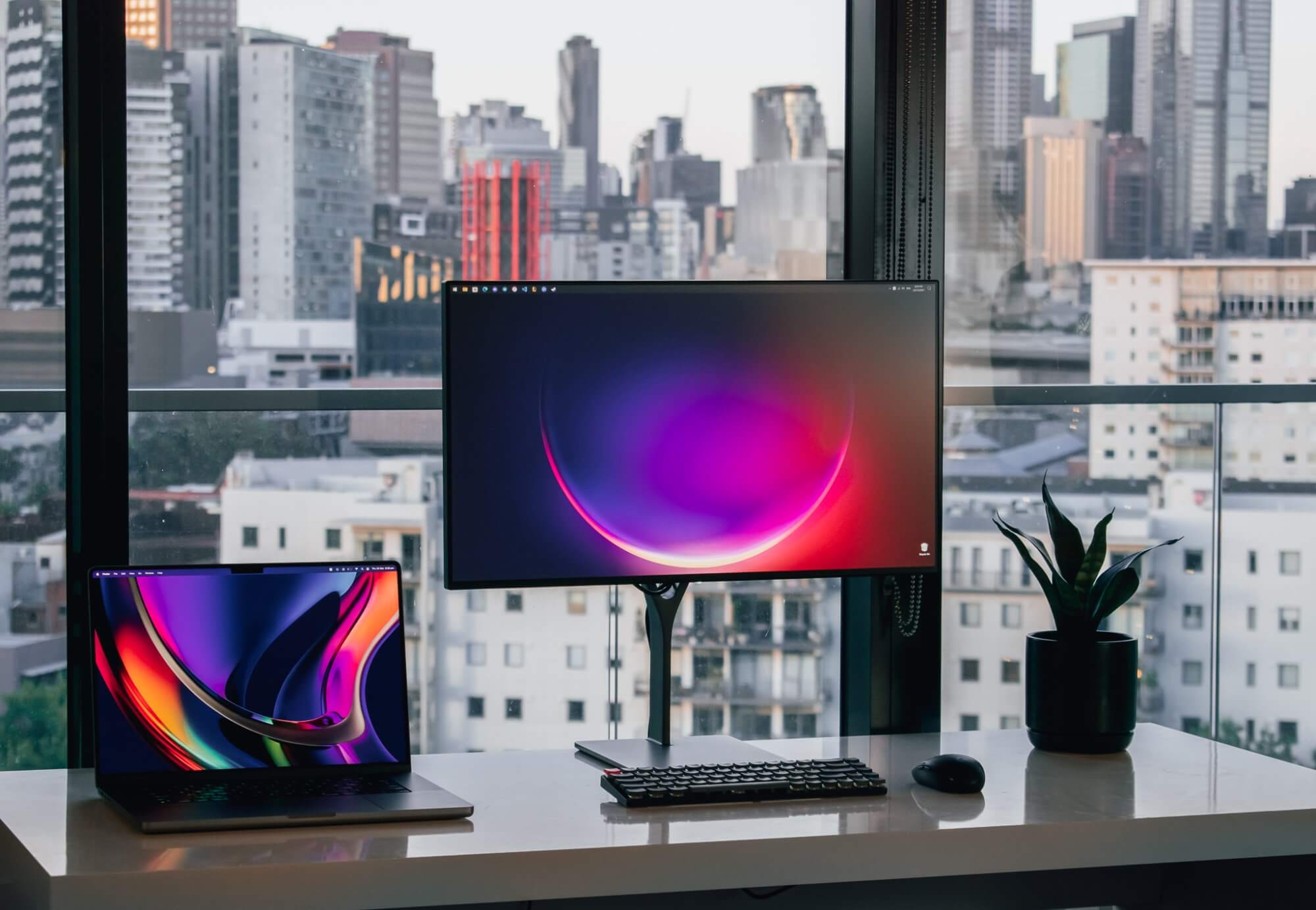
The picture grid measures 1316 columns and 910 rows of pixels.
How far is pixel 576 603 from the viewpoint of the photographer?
2.80 meters

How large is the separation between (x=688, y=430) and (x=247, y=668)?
58cm

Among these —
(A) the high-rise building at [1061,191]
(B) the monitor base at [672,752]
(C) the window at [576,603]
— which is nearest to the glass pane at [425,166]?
(A) the high-rise building at [1061,191]

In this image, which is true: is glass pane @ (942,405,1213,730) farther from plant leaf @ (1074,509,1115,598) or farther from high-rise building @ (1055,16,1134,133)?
plant leaf @ (1074,509,1115,598)

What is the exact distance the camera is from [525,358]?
5.49ft

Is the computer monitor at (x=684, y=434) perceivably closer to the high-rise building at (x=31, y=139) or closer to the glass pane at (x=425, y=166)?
the glass pane at (x=425, y=166)

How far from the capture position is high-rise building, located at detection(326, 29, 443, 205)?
8.41 ft

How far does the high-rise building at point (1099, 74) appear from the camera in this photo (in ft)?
9.19

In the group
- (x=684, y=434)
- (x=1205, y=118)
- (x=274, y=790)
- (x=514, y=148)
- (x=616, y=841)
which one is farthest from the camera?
(x=1205, y=118)

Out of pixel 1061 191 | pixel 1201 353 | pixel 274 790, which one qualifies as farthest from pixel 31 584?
pixel 1201 353

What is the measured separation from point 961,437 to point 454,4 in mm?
1254

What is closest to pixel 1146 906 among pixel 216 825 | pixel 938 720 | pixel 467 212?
pixel 938 720

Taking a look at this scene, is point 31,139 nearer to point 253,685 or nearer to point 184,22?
point 184,22

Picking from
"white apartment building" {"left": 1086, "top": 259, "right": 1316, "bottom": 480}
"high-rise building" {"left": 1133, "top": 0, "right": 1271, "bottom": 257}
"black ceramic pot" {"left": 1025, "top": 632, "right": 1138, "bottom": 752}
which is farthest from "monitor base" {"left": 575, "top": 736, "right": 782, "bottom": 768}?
"high-rise building" {"left": 1133, "top": 0, "right": 1271, "bottom": 257}

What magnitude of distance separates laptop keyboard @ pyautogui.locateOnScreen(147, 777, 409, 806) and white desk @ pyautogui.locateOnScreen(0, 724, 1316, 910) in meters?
0.07
